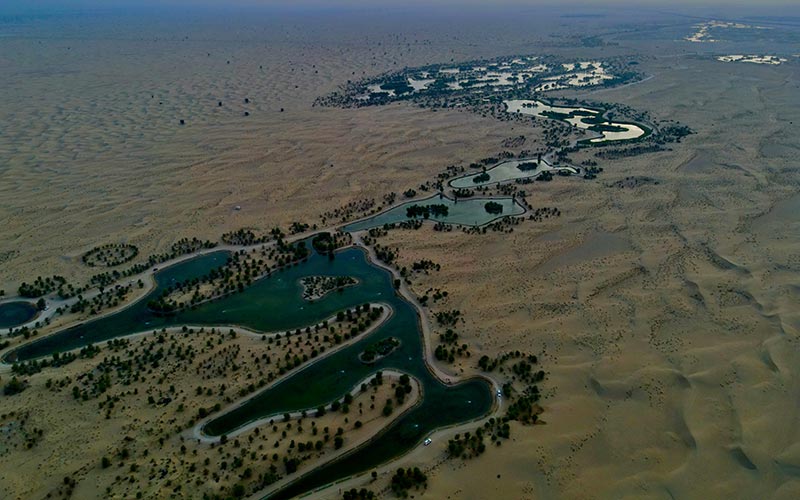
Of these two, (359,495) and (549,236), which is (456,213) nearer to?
(549,236)

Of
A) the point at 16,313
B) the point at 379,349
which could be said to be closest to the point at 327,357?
the point at 379,349

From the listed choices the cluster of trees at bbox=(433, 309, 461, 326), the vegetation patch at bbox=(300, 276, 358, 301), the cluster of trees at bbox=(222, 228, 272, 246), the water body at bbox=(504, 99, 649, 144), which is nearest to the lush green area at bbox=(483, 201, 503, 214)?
the vegetation patch at bbox=(300, 276, 358, 301)

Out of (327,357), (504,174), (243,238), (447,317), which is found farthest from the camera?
(504,174)

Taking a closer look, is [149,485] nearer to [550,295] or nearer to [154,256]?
[154,256]

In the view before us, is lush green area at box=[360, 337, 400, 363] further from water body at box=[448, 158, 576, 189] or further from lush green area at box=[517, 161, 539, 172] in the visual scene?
lush green area at box=[517, 161, 539, 172]

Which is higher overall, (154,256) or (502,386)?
(154,256)

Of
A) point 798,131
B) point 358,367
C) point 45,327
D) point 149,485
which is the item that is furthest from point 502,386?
point 798,131
